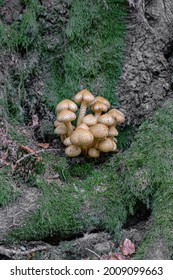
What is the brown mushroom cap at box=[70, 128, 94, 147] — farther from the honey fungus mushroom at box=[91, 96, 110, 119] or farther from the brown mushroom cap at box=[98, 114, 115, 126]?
the honey fungus mushroom at box=[91, 96, 110, 119]

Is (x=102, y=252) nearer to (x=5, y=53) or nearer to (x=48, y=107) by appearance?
(x=48, y=107)

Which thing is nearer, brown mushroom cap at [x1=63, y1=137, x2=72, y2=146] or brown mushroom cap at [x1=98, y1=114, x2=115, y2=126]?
brown mushroom cap at [x1=98, y1=114, x2=115, y2=126]

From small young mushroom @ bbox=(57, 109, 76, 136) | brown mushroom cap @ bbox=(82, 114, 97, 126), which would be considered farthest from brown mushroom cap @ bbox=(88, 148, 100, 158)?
small young mushroom @ bbox=(57, 109, 76, 136)

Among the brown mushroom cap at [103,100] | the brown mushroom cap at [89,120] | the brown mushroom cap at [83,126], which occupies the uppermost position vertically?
the brown mushroom cap at [103,100]

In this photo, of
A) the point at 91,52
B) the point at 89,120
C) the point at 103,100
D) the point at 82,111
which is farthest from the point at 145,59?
the point at 89,120

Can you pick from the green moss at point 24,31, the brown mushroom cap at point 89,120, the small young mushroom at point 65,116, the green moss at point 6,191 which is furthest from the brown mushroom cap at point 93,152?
the green moss at point 24,31

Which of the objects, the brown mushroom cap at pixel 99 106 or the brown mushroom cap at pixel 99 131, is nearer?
the brown mushroom cap at pixel 99 131

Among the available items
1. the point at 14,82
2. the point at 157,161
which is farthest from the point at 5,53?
the point at 157,161

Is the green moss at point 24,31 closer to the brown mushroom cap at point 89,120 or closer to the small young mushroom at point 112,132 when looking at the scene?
the brown mushroom cap at point 89,120
